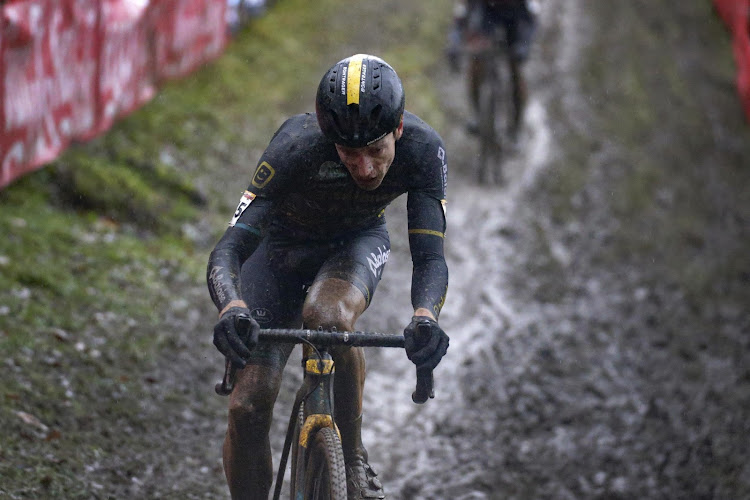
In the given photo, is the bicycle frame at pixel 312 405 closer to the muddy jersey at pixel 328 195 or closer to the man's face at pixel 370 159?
the muddy jersey at pixel 328 195

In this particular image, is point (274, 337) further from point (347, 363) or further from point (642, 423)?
point (642, 423)

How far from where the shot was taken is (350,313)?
4207 mm

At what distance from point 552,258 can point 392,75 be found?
639cm

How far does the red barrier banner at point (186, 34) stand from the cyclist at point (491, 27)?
12.4ft

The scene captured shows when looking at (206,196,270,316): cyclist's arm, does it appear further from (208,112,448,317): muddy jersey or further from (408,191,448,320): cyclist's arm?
(408,191,448,320): cyclist's arm

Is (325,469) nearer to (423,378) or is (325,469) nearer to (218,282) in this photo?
(423,378)

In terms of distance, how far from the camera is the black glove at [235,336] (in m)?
3.72

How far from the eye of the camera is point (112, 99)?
10211 millimetres

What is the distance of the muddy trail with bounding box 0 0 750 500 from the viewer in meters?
6.18

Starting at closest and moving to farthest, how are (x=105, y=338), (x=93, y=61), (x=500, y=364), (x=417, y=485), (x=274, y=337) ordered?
(x=274, y=337), (x=417, y=485), (x=105, y=338), (x=500, y=364), (x=93, y=61)

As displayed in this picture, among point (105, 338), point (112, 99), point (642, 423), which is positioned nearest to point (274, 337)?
point (105, 338)

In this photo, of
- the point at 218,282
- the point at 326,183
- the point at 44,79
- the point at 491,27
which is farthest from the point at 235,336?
the point at 491,27

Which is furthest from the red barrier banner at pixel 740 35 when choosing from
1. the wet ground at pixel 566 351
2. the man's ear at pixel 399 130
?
the man's ear at pixel 399 130

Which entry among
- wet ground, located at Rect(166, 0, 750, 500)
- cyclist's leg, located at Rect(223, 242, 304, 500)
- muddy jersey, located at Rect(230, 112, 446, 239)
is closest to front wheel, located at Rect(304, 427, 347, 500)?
cyclist's leg, located at Rect(223, 242, 304, 500)
